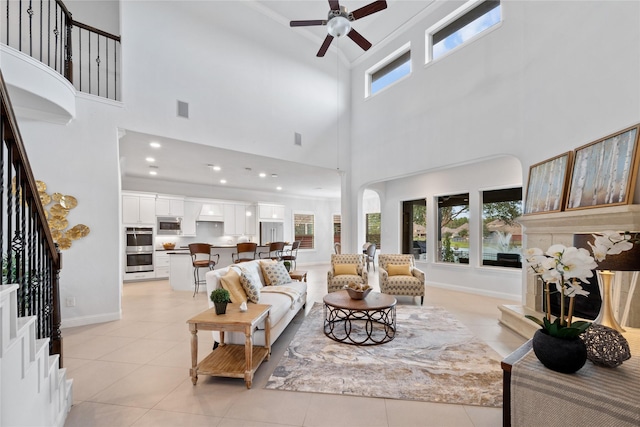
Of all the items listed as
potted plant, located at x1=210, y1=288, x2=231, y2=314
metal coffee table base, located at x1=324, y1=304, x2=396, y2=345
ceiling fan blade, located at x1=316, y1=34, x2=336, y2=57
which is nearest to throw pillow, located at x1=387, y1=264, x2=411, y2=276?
metal coffee table base, located at x1=324, y1=304, x2=396, y2=345

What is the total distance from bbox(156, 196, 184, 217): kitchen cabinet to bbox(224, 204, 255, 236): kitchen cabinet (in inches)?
55.4

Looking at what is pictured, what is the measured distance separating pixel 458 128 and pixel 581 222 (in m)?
2.80

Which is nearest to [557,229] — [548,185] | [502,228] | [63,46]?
[548,185]

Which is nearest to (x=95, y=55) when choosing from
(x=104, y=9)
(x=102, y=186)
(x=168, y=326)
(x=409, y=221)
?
(x=104, y=9)

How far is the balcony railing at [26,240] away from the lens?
1.50 metres

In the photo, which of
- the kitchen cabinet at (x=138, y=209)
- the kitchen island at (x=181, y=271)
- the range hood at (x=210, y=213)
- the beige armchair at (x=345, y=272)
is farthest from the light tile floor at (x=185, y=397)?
the range hood at (x=210, y=213)

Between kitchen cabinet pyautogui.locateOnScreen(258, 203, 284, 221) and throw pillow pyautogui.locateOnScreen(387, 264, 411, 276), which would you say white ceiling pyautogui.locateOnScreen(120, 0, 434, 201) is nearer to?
kitchen cabinet pyautogui.locateOnScreen(258, 203, 284, 221)

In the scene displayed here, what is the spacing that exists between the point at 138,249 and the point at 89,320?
3555 millimetres

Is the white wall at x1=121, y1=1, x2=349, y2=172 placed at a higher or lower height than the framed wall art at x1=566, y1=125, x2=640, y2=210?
higher

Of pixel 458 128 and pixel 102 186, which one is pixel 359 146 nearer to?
pixel 458 128

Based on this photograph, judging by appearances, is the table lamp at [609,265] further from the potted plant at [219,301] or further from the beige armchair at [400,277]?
the beige armchair at [400,277]

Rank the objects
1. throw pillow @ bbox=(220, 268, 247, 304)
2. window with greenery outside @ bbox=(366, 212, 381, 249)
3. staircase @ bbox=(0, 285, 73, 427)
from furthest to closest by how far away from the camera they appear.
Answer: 1. window with greenery outside @ bbox=(366, 212, 381, 249)
2. throw pillow @ bbox=(220, 268, 247, 304)
3. staircase @ bbox=(0, 285, 73, 427)

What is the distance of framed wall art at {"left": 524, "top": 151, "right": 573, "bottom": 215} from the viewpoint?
3582 millimetres

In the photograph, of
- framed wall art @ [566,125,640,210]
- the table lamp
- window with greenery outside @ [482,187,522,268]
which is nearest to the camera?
the table lamp
